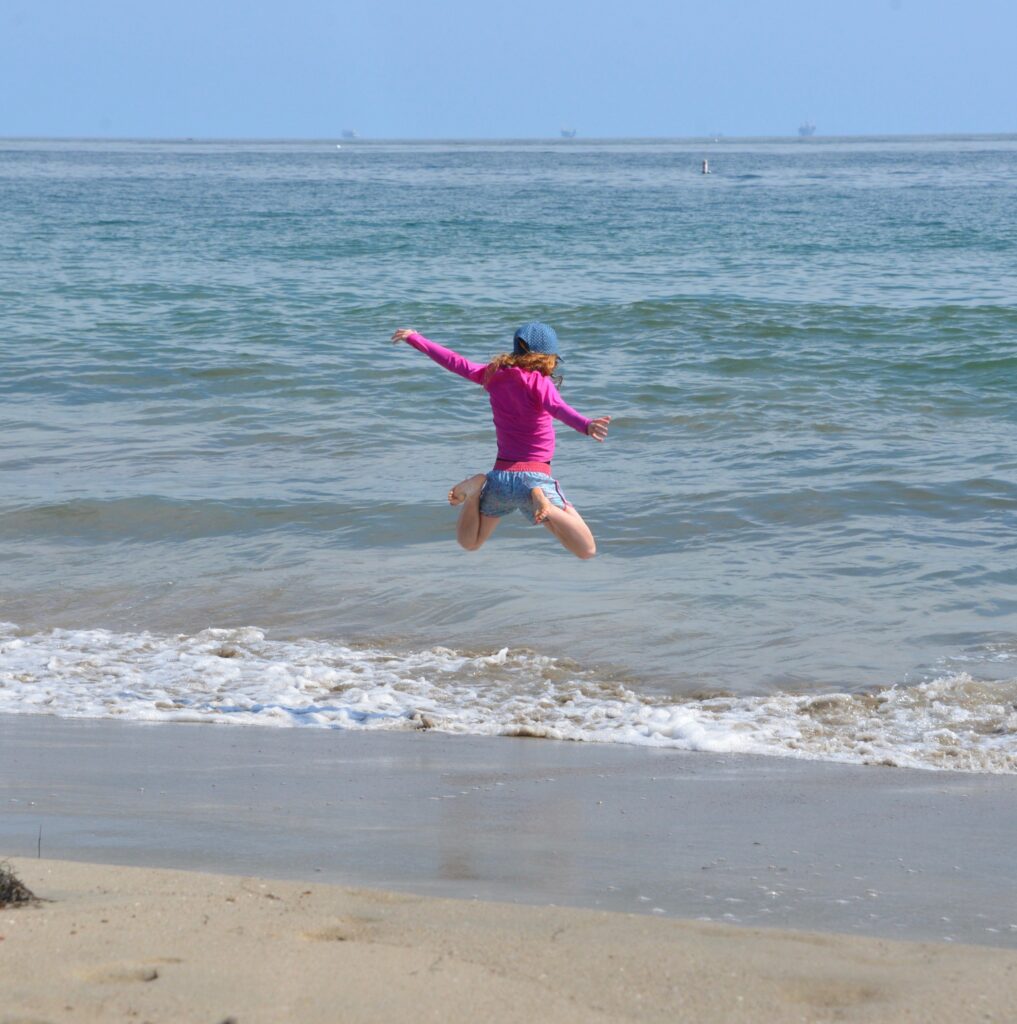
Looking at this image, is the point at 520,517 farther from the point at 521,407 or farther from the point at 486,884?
the point at 486,884

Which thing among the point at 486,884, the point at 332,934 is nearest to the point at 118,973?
the point at 332,934

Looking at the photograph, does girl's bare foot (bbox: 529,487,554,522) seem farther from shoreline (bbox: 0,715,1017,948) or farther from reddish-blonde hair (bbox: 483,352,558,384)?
shoreline (bbox: 0,715,1017,948)

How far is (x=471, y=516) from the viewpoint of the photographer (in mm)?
6688

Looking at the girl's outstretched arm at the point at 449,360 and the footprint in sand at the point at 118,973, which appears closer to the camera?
the footprint in sand at the point at 118,973

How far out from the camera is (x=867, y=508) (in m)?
10.4

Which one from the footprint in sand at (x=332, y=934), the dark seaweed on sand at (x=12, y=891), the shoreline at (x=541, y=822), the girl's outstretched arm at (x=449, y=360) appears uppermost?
the girl's outstretched arm at (x=449, y=360)

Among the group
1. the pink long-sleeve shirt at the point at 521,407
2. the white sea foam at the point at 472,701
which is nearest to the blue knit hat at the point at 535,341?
the pink long-sleeve shirt at the point at 521,407

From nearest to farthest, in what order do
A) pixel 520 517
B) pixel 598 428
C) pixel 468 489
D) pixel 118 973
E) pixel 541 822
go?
pixel 118 973
pixel 541 822
pixel 598 428
pixel 468 489
pixel 520 517

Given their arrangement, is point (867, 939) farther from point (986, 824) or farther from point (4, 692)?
point (4, 692)

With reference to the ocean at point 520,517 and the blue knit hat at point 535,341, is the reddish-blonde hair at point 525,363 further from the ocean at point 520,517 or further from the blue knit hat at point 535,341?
the ocean at point 520,517

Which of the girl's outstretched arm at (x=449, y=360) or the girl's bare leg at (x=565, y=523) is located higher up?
the girl's outstretched arm at (x=449, y=360)

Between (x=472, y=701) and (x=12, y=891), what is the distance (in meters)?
3.54

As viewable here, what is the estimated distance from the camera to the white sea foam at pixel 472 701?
6004 millimetres

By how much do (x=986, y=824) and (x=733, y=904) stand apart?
1.39m
